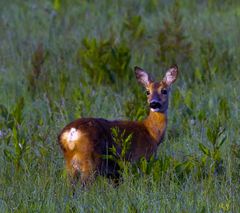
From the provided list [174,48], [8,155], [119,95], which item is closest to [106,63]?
[119,95]

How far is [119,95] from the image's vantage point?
984 centimetres

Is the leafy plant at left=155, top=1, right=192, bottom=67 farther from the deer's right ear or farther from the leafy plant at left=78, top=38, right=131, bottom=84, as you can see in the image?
the deer's right ear

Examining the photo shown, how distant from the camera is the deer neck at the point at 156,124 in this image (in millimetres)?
8016

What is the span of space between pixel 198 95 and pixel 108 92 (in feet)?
3.28

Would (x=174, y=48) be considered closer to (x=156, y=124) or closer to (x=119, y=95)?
(x=119, y=95)

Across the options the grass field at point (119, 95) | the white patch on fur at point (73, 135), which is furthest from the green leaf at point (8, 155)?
the white patch on fur at point (73, 135)

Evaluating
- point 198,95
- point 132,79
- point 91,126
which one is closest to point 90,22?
point 132,79

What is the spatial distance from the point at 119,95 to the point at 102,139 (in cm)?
260

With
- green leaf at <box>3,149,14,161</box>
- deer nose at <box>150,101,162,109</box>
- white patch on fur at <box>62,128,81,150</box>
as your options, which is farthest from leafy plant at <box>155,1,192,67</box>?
white patch on fur at <box>62,128,81,150</box>

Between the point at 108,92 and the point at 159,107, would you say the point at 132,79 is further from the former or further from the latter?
the point at 159,107

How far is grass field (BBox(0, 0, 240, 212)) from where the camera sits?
6.64m

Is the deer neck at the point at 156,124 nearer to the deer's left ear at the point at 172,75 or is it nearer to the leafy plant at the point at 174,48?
the deer's left ear at the point at 172,75

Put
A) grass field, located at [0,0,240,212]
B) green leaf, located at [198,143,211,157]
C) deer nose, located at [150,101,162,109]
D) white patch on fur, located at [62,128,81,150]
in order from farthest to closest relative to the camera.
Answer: deer nose, located at [150,101,162,109] → green leaf, located at [198,143,211,157] → white patch on fur, located at [62,128,81,150] → grass field, located at [0,0,240,212]

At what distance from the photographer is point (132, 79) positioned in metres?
10.3
